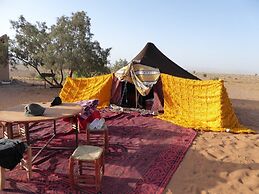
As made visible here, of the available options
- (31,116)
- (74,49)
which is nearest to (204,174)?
(31,116)

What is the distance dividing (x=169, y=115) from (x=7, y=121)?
5.25 metres

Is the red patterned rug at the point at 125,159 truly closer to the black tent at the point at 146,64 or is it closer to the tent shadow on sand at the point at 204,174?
the tent shadow on sand at the point at 204,174

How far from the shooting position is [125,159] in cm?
511

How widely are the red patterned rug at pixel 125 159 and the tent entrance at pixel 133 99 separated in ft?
6.97

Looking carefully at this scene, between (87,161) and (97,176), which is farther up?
(87,161)

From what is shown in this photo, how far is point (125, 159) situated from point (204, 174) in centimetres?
142

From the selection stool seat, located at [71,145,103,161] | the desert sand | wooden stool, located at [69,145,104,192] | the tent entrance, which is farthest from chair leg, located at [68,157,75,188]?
the tent entrance

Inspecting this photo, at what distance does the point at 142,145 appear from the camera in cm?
593

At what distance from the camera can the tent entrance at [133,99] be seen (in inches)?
392

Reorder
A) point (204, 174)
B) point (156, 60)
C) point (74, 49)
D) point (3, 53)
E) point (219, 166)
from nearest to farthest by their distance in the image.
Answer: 1. point (204, 174)
2. point (219, 166)
3. point (156, 60)
4. point (74, 49)
5. point (3, 53)

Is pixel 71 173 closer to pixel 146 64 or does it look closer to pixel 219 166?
pixel 219 166


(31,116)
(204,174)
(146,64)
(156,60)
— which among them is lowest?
(204,174)

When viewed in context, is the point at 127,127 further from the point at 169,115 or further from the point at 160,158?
the point at 160,158

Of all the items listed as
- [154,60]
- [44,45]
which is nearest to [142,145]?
[154,60]
